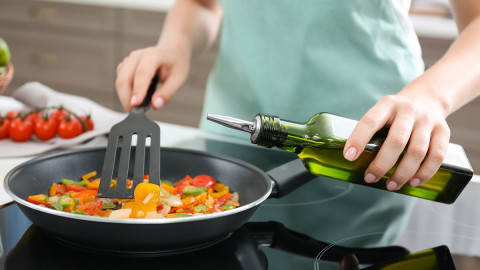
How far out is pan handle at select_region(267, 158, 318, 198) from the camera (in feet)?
3.12

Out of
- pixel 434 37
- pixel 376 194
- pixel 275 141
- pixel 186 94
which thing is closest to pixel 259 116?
pixel 275 141

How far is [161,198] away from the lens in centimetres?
86

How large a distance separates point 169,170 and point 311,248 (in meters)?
0.35

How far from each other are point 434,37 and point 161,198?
2.19 meters

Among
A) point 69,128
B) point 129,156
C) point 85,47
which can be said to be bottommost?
point 85,47

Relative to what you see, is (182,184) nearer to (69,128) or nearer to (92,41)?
(69,128)

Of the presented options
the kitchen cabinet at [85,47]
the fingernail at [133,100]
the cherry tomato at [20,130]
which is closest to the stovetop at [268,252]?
the fingernail at [133,100]

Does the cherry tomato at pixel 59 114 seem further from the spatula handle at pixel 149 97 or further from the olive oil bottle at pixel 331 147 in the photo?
the olive oil bottle at pixel 331 147

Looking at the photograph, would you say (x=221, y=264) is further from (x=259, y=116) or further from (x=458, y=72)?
(x=458, y=72)

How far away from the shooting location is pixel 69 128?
1.40 m

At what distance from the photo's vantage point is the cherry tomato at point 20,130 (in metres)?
1.32

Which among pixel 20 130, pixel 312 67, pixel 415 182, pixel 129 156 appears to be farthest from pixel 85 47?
pixel 415 182

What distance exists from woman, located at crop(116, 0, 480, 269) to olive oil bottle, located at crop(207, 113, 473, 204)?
0.08 meters

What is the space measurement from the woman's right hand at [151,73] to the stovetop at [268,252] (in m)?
0.38
